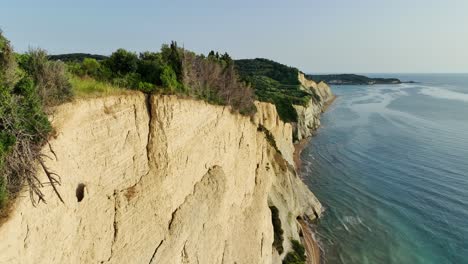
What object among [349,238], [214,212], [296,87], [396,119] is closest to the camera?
[214,212]

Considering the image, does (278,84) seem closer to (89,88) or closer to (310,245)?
(310,245)

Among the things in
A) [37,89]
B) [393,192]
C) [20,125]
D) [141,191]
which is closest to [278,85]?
[393,192]

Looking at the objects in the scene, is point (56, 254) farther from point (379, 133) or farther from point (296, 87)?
point (296, 87)

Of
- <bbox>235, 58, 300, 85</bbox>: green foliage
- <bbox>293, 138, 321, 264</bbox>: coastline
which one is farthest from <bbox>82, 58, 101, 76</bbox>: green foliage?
<bbox>235, 58, 300, 85</bbox>: green foliage

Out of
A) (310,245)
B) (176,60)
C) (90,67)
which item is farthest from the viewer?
(310,245)

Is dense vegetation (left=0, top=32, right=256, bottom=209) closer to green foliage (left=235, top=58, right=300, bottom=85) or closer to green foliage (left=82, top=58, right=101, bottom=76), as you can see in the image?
green foliage (left=82, top=58, right=101, bottom=76)

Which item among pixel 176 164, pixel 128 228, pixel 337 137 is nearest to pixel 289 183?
pixel 176 164
